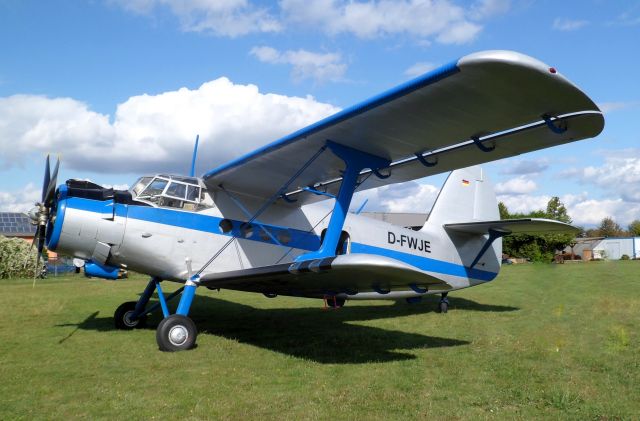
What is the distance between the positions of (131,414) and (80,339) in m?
4.28

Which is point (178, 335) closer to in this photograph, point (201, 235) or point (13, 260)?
point (201, 235)

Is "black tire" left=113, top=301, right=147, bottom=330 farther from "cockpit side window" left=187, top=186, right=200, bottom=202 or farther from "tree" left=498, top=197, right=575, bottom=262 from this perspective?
"tree" left=498, top=197, right=575, bottom=262

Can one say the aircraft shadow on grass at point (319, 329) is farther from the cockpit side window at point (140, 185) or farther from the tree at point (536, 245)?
the tree at point (536, 245)

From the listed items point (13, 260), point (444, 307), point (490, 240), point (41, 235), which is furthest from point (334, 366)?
point (13, 260)

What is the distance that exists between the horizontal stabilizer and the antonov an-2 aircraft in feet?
0.17

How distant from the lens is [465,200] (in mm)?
11797

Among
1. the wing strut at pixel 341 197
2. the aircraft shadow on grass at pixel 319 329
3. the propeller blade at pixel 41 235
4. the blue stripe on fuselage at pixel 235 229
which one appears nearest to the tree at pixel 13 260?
the aircraft shadow on grass at pixel 319 329

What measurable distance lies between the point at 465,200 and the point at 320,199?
4.10 m

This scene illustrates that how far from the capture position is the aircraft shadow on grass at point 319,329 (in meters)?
7.00

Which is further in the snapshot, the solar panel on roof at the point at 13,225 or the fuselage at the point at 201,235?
the solar panel on roof at the point at 13,225

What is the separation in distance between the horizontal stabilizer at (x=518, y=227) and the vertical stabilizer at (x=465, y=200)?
0.42 m

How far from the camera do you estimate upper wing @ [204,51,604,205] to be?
441cm

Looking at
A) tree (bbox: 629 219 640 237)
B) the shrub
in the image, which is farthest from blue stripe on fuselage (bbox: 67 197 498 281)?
tree (bbox: 629 219 640 237)

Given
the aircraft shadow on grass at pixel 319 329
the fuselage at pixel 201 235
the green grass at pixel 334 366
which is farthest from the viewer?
the fuselage at pixel 201 235
